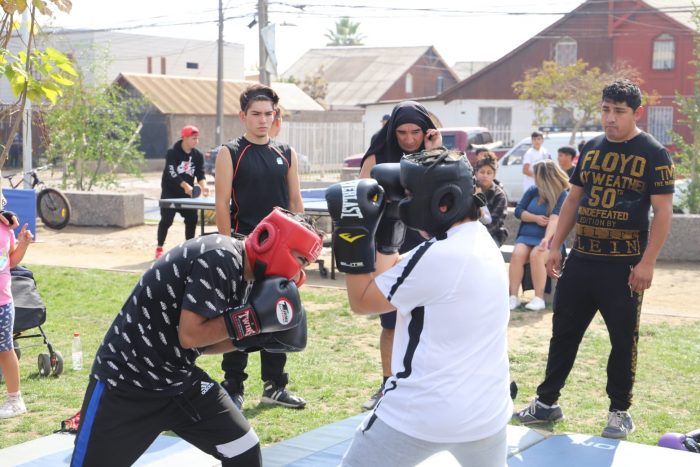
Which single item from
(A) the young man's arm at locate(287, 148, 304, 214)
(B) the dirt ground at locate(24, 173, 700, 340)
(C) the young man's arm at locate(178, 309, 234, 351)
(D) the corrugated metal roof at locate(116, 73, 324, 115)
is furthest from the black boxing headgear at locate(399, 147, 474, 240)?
(D) the corrugated metal roof at locate(116, 73, 324, 115)

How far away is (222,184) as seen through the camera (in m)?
5.86

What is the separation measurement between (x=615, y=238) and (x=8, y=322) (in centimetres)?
385

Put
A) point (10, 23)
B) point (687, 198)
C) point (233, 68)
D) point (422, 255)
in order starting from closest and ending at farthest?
1. point (422, 255)
2. point (10, 23)
3. point (687, 198)
4. point (233, 68)

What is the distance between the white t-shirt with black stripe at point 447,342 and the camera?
2.97 meters

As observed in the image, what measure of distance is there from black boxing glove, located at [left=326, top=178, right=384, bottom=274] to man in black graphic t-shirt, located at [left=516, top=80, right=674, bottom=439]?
258 centimetres

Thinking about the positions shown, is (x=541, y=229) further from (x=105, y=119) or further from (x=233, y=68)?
(x=233, y=68)

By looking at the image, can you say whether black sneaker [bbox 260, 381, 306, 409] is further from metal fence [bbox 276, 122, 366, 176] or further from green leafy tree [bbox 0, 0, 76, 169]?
metal fence [bbox 276, 122, 366, 176]

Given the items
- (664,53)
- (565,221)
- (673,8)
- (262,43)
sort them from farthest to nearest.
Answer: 1. (664,53)
2. (673,8)
3. (262,43)
4. (565,221)

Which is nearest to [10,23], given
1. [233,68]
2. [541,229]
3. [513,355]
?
[513,355]

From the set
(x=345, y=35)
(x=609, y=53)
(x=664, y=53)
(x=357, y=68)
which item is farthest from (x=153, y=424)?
(x=345, y=35)

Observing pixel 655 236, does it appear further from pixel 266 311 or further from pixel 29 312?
pixel 29 312

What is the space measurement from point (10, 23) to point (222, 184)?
1718 mm

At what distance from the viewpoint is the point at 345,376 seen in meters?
6.88

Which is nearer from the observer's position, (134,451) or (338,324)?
(134,451)
